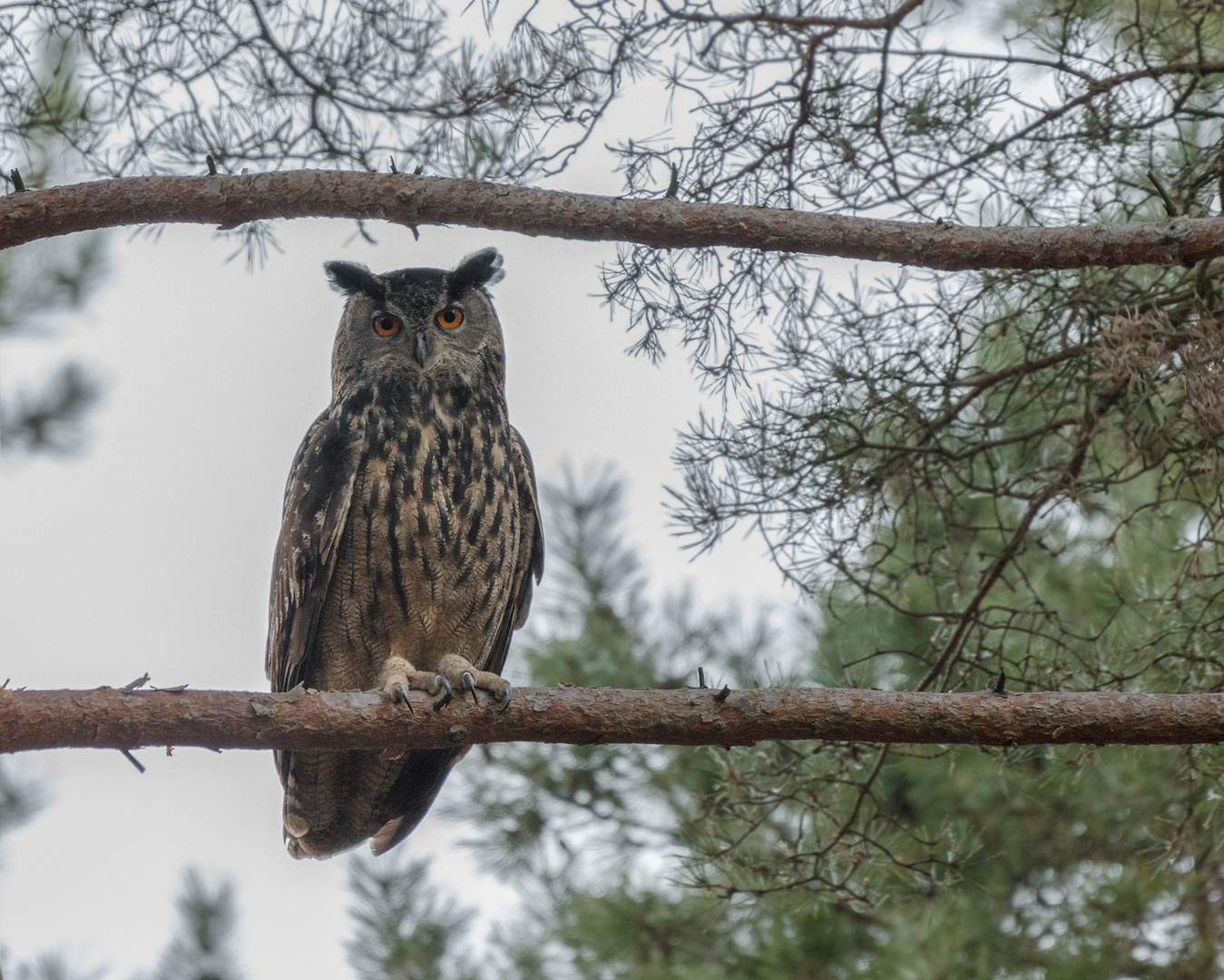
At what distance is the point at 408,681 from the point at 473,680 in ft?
1.05

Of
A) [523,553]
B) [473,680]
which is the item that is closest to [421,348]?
[523,553]

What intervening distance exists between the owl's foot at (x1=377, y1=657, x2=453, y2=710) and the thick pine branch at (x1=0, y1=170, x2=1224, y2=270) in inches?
33.0

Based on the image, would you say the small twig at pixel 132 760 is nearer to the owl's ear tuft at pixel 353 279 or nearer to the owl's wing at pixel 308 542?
the owl's wing at pixel 308 542

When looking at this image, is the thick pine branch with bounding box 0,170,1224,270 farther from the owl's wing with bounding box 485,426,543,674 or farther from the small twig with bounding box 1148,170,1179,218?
the owl's wing with bounding box 485,426,543,674

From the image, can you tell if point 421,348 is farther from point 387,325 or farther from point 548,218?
point 548,218

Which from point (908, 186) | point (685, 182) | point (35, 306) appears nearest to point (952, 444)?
point (908, 186)

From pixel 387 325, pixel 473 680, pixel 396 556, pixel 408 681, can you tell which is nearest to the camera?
pixel 473 680

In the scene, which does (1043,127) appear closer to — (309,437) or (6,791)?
(309,437)

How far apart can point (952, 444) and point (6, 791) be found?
3481 millimetres

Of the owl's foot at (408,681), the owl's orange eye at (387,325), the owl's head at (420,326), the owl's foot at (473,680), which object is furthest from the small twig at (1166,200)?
the owl's orange eye at (387,325)

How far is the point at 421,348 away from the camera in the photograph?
315cm

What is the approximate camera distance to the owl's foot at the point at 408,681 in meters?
2.18

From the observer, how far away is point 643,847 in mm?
4277

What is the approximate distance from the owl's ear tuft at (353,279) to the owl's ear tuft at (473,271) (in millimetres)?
189
